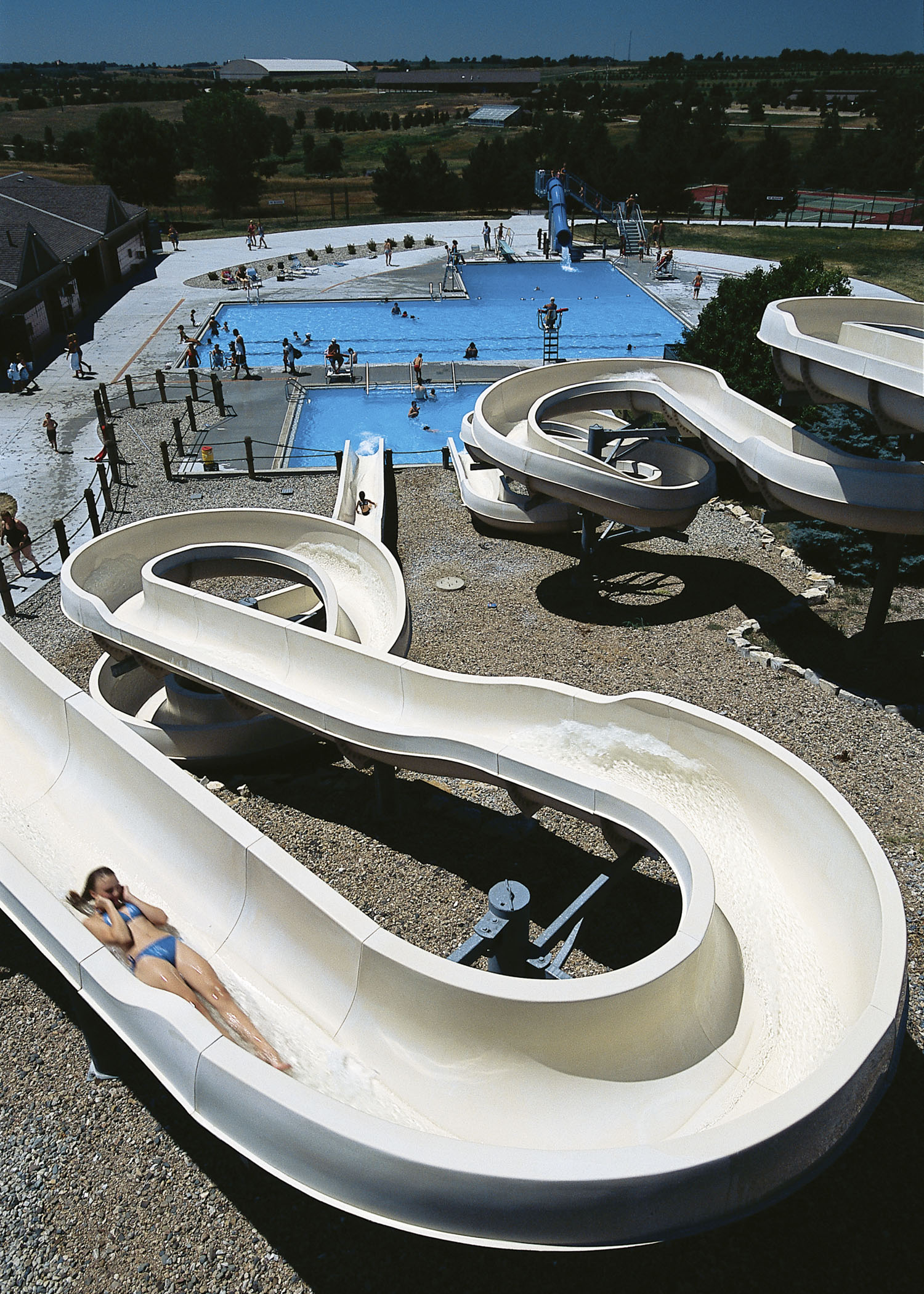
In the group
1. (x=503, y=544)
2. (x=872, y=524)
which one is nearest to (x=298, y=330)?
(x=503, y=544)

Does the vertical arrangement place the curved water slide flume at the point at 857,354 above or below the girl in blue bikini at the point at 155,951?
above

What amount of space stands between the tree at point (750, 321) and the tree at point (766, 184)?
4533 cm

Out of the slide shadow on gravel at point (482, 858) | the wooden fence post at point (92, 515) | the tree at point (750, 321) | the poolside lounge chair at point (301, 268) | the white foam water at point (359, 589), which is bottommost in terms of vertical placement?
the slide shadow on gravel at point (482, 858)

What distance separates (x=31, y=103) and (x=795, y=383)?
171m

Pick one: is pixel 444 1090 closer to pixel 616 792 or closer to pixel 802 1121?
pixel 802 1121

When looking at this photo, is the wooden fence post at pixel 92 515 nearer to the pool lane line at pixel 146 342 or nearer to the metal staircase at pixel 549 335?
the pool lane line at pixel 146 342

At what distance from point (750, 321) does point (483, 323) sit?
20737 mm

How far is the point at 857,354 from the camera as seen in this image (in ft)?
44.9

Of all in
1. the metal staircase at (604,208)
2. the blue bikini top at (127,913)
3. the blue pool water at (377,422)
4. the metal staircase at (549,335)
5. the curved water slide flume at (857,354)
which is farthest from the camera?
the metal staircase at (604,208)

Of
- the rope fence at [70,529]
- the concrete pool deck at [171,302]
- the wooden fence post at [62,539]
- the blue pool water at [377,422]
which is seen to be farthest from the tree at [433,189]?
the wooden fence post at [62,539]

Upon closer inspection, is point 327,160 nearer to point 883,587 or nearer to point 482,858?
point 883,587

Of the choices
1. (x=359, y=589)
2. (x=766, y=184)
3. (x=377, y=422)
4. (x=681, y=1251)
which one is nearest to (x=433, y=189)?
(x=766, y=184)

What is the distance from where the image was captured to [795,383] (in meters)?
16.2

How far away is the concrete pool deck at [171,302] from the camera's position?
25562 millimetres
